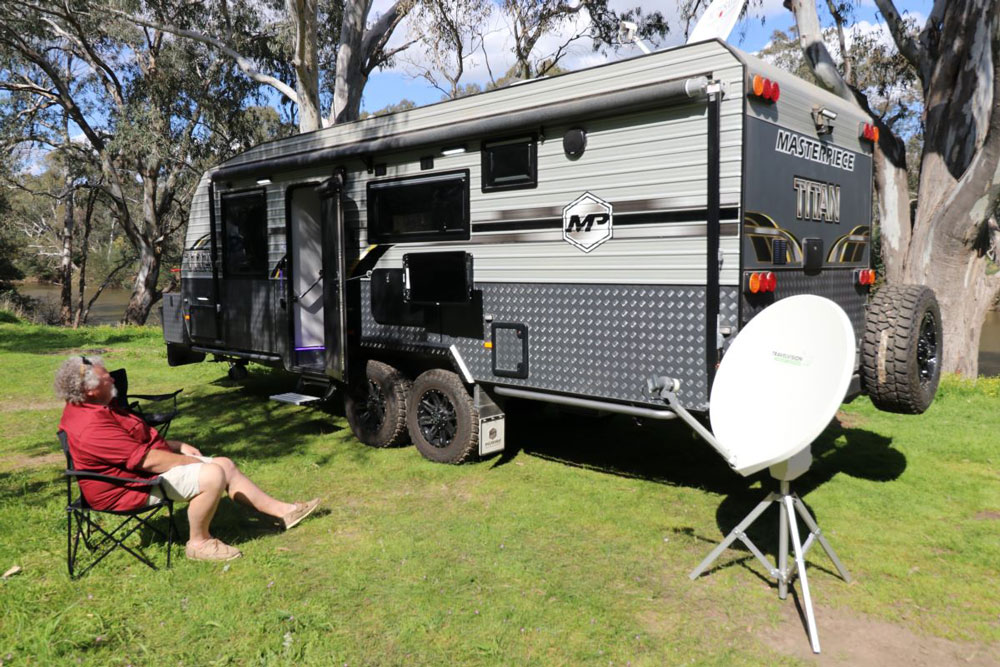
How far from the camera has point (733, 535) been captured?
12.7ft

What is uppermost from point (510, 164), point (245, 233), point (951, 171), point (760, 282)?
point (951, 171)

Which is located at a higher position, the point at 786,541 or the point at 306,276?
the point at 306,276

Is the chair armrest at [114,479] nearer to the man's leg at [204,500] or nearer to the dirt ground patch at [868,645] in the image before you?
the man's leg at [204,500]

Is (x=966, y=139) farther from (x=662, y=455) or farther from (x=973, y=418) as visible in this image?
(x=662, y=455)

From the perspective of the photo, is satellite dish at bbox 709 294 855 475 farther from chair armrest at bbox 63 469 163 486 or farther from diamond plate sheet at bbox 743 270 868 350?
chair armrest at bbox 63 469 163 486

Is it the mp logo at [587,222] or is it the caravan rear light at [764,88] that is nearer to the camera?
the caravan rear light at [764,88]

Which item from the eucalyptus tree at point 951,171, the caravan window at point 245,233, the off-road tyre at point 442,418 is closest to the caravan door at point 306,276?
the caravan window at point 245,233

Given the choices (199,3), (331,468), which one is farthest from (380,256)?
(199,3)

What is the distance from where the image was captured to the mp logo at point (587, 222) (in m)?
5.04

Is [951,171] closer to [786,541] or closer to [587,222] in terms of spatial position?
[587,222]

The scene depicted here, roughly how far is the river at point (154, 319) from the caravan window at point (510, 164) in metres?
17.3

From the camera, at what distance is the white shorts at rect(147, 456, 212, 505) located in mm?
4051

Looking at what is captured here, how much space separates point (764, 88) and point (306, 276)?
532 centimetres

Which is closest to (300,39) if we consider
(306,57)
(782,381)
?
(306,57)
